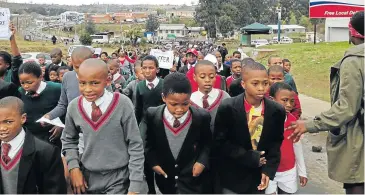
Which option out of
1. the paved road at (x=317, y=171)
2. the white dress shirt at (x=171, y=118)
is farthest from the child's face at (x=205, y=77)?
the paved road at (x=317, y=171)

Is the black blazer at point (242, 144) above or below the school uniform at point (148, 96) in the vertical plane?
below

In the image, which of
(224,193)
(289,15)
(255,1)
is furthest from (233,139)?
(289,15)

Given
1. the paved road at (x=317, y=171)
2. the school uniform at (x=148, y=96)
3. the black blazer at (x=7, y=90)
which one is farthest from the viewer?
the paved road at (x=317, y=171)

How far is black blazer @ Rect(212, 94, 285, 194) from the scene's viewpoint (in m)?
3.32

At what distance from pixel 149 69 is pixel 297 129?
2.33m

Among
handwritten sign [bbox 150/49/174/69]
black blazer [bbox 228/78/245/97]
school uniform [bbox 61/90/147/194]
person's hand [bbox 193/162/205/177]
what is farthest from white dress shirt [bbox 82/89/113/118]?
handwritten sign [bbox 150/49/174/69]

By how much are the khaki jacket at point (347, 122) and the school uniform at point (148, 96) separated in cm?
225

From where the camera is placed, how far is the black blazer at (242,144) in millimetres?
3316

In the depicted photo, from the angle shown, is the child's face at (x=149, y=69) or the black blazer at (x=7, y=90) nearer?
the black blazer at (x=7, y=90)

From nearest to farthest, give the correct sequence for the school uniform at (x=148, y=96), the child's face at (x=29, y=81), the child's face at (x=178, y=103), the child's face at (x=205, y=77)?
the child's face at (x=178, y=103) → the child's face at (x=205, y=77) → the child's face at (x=29, y=81) → the school uniform at (x=148, y=96)

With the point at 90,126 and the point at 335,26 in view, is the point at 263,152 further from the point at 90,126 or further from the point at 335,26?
the point at 335,26

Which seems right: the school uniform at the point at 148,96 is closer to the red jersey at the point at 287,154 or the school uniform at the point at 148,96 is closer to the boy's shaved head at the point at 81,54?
the boy's shaved head at the point at 81,54

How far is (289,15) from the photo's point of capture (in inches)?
3674

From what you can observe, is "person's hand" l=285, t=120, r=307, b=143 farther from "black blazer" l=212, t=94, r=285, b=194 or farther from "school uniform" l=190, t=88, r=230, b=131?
"school uniform" l=190, t=88, r=230, b=131
